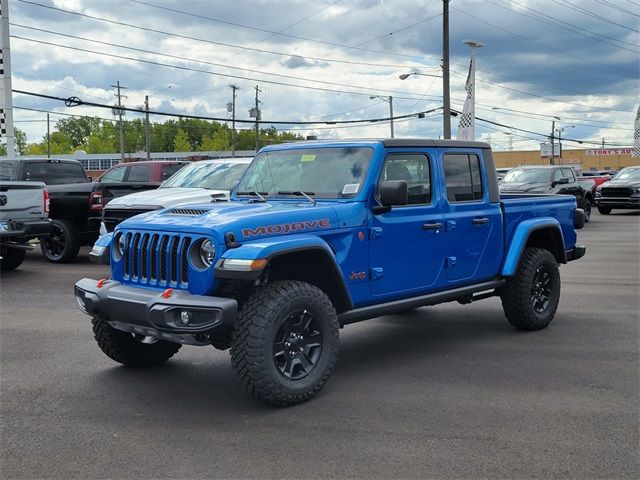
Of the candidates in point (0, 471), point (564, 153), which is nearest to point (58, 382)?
point (0, 471)

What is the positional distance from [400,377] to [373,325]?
6.65ft

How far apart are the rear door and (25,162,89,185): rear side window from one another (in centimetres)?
1015

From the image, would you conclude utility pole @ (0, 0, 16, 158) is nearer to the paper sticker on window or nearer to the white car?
the white car

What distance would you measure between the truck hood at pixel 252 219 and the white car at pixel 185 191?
15.5 ft

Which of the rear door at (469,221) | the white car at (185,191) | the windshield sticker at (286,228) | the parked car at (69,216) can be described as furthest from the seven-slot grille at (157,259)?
the parked car at (69,216)

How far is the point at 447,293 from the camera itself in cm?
626

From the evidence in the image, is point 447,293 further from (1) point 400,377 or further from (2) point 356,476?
(2) point 356,476

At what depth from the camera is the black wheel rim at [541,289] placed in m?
7.30

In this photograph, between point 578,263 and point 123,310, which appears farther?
point 578,263

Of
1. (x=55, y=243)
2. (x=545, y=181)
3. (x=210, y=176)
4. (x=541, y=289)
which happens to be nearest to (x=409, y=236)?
(x=541, y=289)

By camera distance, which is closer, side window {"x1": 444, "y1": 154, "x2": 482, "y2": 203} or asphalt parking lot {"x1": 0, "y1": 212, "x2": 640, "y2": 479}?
asphalt parking lot {"x1": 0, "y1": 212, "x2": 640, "y2": 479}

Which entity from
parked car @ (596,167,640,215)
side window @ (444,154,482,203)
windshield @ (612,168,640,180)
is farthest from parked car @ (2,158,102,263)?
windshield @ (612,168,640,180)

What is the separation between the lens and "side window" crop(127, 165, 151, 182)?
1463 cm

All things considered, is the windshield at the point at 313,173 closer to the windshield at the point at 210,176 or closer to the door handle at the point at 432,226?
the door handle at the point at 432,226
